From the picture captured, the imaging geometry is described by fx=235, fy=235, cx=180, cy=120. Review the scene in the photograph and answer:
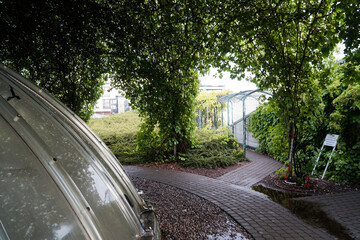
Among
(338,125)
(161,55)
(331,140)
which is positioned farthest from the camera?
(161,55)

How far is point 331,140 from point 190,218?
197 inches

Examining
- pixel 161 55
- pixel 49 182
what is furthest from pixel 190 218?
pixel 161 55

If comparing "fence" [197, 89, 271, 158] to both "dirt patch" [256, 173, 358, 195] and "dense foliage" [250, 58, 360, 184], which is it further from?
"dirt patch" [256, 173, 358, 195]

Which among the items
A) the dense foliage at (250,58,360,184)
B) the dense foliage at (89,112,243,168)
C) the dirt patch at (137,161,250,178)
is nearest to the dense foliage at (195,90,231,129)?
the dense foliage at (89,112,243,168)

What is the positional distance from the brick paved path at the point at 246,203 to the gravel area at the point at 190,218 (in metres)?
0.24

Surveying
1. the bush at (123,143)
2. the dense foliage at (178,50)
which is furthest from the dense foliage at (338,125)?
the bush at (123,143)

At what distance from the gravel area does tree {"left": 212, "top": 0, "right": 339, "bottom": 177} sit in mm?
3225

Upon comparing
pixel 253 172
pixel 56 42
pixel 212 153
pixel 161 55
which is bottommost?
pixel 253 172

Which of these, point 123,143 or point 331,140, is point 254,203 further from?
point 123,143

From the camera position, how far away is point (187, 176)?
7824mm

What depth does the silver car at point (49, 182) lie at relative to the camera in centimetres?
86

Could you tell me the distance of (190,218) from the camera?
15.1ft

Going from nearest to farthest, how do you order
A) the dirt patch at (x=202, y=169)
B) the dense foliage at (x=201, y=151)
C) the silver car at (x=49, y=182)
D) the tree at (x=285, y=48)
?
the silver car at (x=49, y=182), the tree at (x=285, y=48), the dirt patch at (x=202, y=169), the dense foliage at (x=201, y=151)

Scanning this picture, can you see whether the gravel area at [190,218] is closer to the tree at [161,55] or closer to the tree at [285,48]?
the tree at [285,48]
